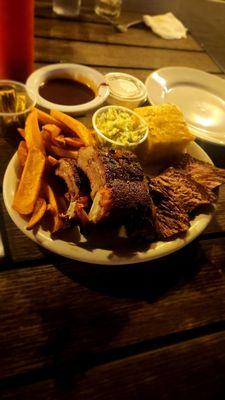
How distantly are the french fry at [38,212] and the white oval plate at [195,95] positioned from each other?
0.84 metres

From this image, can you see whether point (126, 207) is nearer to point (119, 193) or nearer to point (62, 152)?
point (119, 193)

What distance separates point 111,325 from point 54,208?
0.38 m

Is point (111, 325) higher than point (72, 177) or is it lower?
lower

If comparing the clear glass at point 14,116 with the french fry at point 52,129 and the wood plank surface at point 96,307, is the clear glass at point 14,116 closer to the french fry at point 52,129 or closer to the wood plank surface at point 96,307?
the french fry at point 52,129

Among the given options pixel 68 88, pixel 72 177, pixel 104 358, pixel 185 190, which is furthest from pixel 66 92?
pixel 104 358

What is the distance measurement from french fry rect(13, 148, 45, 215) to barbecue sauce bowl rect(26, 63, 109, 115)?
411 mm

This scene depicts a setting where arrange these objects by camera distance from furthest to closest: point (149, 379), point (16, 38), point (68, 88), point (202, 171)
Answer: point (68, 88)
point (16, 38)
point (202, 171)
point (149, 379)

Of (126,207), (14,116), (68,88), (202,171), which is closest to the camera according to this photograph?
(126,207)

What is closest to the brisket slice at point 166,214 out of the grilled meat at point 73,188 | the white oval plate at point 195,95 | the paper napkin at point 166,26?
the grilled meat at point 73,188

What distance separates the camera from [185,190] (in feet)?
4.03

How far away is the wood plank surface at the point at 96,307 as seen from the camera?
93 centimetres

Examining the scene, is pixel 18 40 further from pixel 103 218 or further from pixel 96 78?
pixel 103 218

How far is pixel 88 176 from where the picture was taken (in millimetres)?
1143

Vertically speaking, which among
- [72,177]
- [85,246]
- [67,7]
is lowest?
[85,246]
